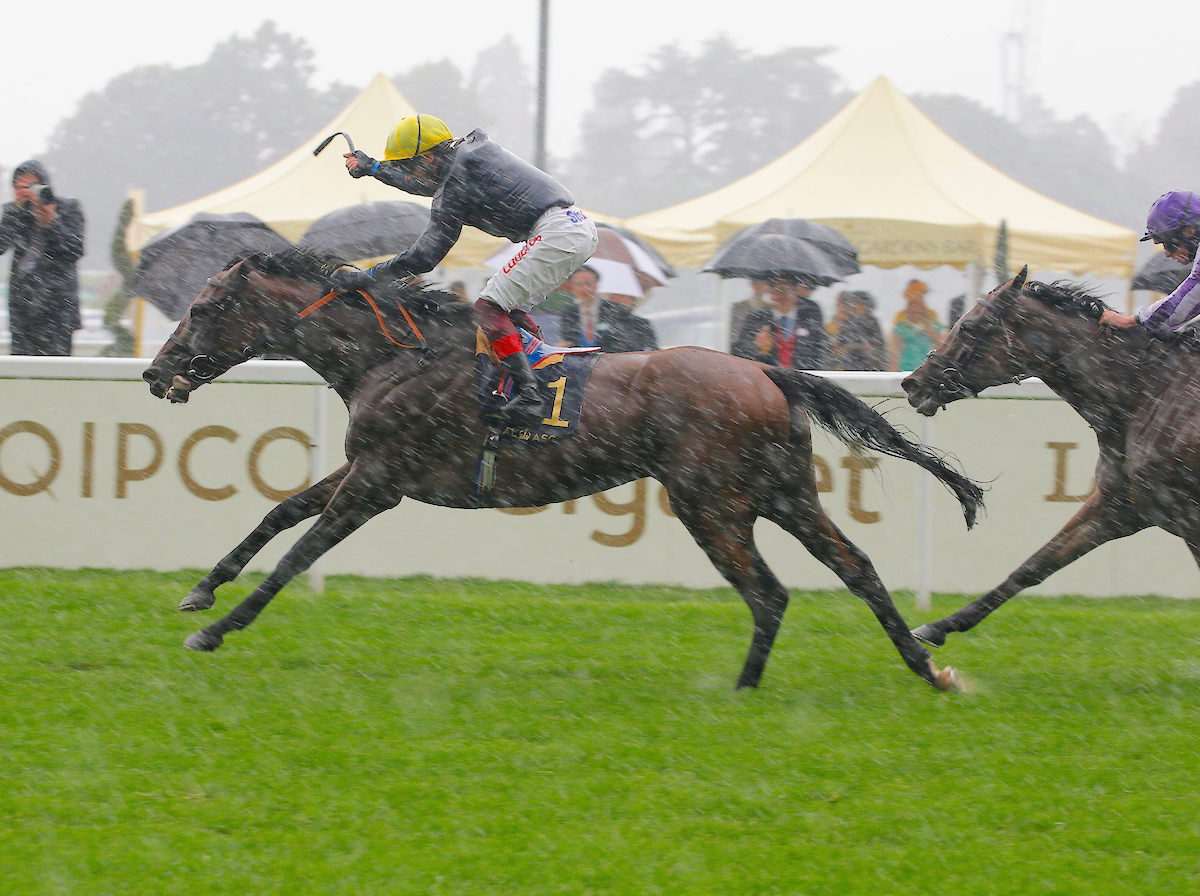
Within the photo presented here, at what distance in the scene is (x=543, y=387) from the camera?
4.96 meters

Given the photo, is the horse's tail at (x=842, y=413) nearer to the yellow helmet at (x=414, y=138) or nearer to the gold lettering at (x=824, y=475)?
the yellow helmet at (x=414, y=138)

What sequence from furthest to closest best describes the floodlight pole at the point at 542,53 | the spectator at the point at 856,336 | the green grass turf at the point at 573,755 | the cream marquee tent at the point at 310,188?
the floodlight pole at the point at 542,53 < the cream marquee tent at the point at 310,188 < the spectator at the point at 856,336 < the green grass turf at the point at 573,755

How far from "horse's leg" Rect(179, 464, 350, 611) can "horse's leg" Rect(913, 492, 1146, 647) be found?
2.54 m

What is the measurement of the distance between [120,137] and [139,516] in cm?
6841

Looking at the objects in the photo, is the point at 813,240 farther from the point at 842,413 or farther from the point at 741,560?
the point at 741,560

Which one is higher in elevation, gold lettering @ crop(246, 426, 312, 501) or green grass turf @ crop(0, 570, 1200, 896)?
gold lettering @ crop(246, 426, 312, 501)

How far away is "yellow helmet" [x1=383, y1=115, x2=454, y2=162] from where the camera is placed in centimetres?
500

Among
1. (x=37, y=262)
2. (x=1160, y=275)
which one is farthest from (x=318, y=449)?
(x=1160, y=275)

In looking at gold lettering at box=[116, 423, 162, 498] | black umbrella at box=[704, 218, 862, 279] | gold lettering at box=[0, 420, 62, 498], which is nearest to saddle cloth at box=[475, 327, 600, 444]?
gold lettering at box=[116, 423, 162, 498]

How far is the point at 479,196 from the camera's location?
495 cm

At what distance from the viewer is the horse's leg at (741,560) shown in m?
4.94

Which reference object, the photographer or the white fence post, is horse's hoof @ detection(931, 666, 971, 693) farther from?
the photographer

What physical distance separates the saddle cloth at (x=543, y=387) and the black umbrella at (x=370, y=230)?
17.5 feet

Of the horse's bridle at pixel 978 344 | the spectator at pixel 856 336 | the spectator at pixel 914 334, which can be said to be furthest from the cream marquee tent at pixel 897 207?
the horse's bridle at pixel 978 344
